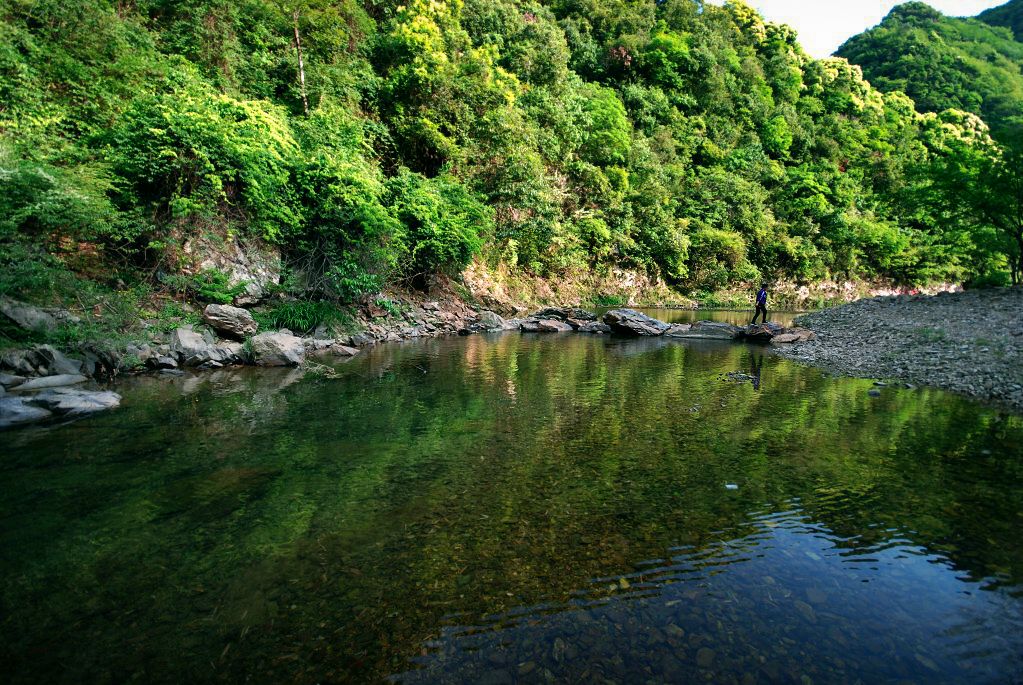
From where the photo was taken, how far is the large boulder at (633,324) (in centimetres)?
2359

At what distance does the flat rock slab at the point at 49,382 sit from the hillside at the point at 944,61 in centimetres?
9095

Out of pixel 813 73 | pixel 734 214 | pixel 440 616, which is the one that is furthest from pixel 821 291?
pixel 440 616

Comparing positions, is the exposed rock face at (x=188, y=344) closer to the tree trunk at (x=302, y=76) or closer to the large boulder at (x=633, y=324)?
the tree trunk at (x=302, y=76)

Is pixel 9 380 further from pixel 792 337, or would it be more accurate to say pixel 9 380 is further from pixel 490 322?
pixel 792 337

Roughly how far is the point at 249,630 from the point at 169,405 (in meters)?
7.95

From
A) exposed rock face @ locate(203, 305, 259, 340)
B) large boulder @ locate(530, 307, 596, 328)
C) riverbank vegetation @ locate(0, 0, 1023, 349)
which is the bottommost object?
large boulder @ locate(530, 307, 596, 328)

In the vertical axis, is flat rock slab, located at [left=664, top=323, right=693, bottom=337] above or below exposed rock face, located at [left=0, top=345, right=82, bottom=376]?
below

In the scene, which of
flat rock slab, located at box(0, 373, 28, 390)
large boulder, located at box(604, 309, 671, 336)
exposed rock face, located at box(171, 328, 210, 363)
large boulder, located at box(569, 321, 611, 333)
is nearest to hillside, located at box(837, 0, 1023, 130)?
large boulder, located at box(604, 309, 671, 336)

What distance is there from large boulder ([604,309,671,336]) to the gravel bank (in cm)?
612

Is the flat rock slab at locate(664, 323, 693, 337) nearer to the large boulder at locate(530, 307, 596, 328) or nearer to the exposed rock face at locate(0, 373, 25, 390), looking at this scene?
the large boulder at locate(530, 307, 596, 328)

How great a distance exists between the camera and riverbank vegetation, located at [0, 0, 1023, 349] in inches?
602

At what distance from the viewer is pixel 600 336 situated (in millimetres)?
23500

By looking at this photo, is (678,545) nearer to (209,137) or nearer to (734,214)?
(209,137)

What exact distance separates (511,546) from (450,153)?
87.4ft
